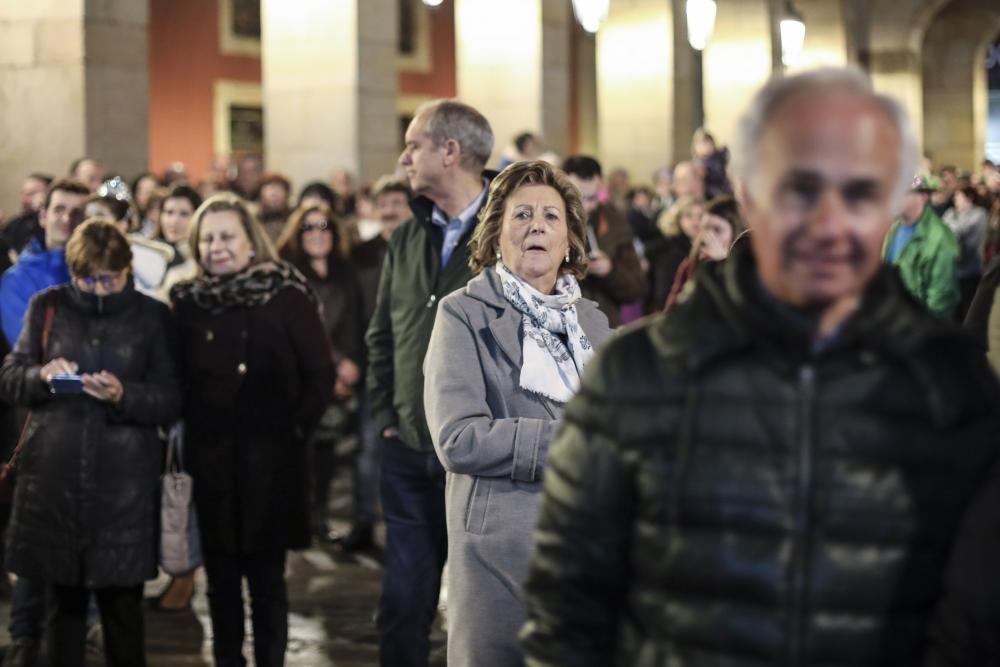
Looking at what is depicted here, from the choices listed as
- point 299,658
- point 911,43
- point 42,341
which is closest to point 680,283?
point 299,658

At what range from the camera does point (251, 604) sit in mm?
6086

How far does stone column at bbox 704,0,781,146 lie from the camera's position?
77.6 ft

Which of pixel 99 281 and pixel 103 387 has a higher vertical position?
pixel 99 281

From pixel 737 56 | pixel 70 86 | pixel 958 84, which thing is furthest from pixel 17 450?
pixel 958 84

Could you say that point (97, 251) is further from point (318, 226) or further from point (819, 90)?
point (819, 90)

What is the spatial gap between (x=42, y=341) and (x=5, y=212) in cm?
683

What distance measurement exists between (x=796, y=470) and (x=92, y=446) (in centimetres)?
411

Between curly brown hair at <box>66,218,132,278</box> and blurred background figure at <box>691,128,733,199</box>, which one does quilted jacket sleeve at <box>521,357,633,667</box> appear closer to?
curly brown hair at <box>66,218,132,278</box>

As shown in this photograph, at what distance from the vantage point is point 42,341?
6047 mm

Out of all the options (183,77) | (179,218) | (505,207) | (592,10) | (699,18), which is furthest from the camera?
(183,77)

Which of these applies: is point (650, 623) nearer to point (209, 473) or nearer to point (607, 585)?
point (607, 585)

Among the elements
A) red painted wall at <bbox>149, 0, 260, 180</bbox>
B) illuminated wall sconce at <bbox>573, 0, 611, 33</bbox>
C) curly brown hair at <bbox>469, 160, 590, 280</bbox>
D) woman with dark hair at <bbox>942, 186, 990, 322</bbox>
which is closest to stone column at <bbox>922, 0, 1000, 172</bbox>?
red painted wall at <bbox>149, 0, 260, 180</bbox>

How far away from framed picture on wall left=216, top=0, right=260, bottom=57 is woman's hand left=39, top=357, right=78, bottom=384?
18.3m

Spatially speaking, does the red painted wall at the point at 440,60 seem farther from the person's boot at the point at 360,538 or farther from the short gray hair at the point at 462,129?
the short gray hair at the point at 462,129
